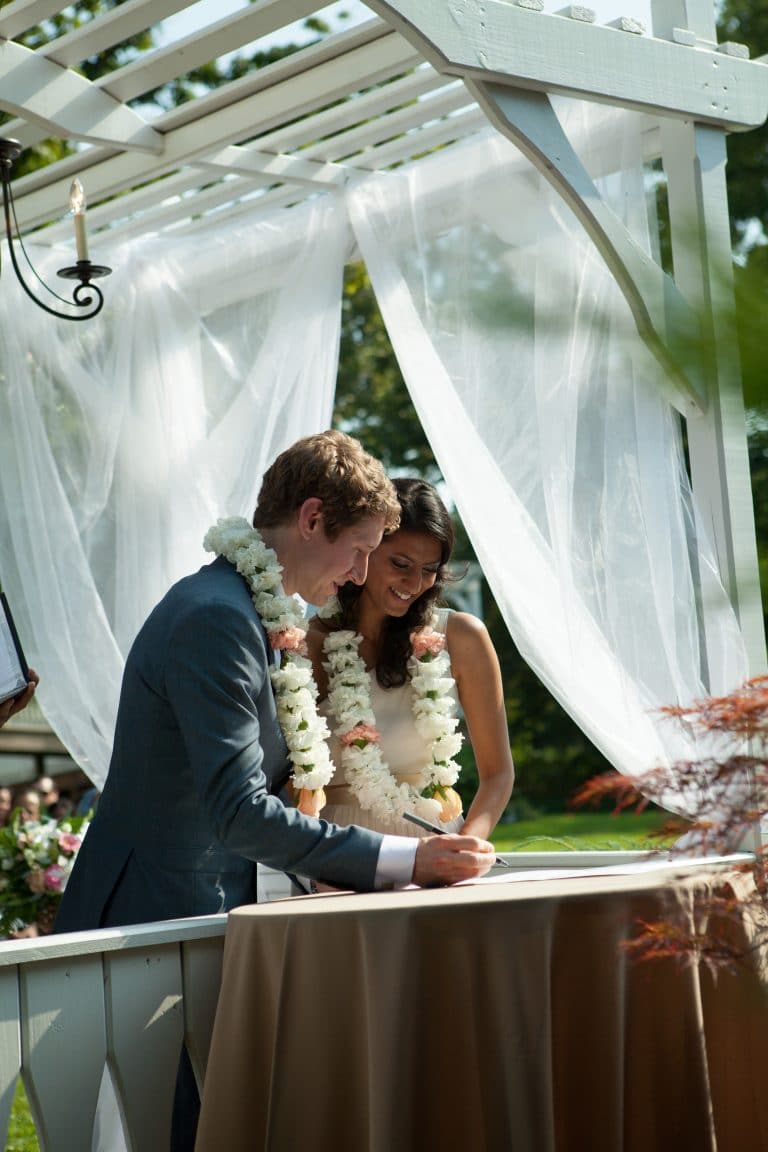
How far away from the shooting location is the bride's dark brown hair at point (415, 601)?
3.24m

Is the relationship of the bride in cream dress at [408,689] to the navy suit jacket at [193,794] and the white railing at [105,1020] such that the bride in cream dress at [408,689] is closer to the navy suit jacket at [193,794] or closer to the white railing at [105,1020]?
the navy suit jacket at [193,794]

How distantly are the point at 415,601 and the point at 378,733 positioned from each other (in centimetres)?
35

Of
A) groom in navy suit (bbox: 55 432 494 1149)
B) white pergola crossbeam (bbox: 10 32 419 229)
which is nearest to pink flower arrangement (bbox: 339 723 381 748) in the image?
groom in navy suit (bbox: 55 432 494 1149)

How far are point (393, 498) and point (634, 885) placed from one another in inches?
35.8

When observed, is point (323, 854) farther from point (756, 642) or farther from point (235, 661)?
point (756, 642)

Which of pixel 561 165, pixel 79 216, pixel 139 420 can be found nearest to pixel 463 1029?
pixel 561 165

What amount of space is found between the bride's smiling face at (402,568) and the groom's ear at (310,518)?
65 cm

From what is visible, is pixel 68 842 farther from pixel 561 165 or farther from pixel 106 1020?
pixel 561 165

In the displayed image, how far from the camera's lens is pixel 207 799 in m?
2.23

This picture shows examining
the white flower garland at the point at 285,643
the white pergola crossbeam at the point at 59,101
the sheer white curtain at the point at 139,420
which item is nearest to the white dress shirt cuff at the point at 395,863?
the white flower garland at the point at 285,643

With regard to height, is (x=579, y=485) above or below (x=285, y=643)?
above

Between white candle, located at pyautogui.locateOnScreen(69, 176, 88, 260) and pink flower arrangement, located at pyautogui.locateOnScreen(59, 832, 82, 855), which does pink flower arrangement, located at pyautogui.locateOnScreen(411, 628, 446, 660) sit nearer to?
white candle, located at pyautogui.locateOnScreen(69, 176, 88, 260)

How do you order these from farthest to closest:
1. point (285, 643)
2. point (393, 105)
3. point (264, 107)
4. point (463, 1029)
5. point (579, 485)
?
point (393, 105), point (264, 107), point (579, 485), point (285, 643), point (463, 1029)

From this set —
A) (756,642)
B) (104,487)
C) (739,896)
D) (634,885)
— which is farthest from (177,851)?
(104,487)
